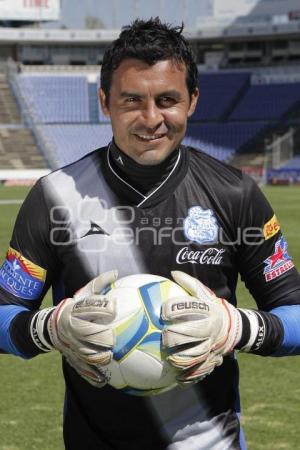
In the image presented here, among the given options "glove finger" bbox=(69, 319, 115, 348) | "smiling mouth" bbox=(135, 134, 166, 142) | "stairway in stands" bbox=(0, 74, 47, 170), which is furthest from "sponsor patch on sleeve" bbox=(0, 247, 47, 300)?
"stairway in stands" bbox=(0, 74, 47, 170)

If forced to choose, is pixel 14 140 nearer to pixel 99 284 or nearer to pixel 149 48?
pixel 149 48

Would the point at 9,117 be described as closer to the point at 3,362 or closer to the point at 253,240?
the point at 3,362

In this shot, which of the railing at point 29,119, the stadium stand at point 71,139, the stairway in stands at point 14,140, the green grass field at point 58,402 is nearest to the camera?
the green grass field at point 58,402

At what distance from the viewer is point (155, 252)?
8.61 feet

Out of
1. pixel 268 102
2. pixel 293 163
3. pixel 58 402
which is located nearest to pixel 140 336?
pixel 58 402

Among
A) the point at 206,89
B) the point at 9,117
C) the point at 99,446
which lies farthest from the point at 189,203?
the point at 206,89

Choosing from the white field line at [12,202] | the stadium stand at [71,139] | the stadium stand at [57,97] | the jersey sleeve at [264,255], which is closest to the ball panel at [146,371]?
the jersey sleeve at [264,255]

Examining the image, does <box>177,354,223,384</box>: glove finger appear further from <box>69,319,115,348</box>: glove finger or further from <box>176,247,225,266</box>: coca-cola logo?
<box>176,247,225,266</box>: coca-cola logo

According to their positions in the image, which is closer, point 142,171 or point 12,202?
point 142,171

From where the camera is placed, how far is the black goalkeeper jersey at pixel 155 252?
2627 mm

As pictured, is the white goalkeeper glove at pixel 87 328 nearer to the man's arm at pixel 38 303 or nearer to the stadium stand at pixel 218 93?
the man's arm at pixel 38 303

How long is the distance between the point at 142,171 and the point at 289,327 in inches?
27.4

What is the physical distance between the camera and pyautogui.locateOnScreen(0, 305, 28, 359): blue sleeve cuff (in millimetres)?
2633

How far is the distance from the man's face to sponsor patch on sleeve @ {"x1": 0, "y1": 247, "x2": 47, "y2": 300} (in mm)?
501
